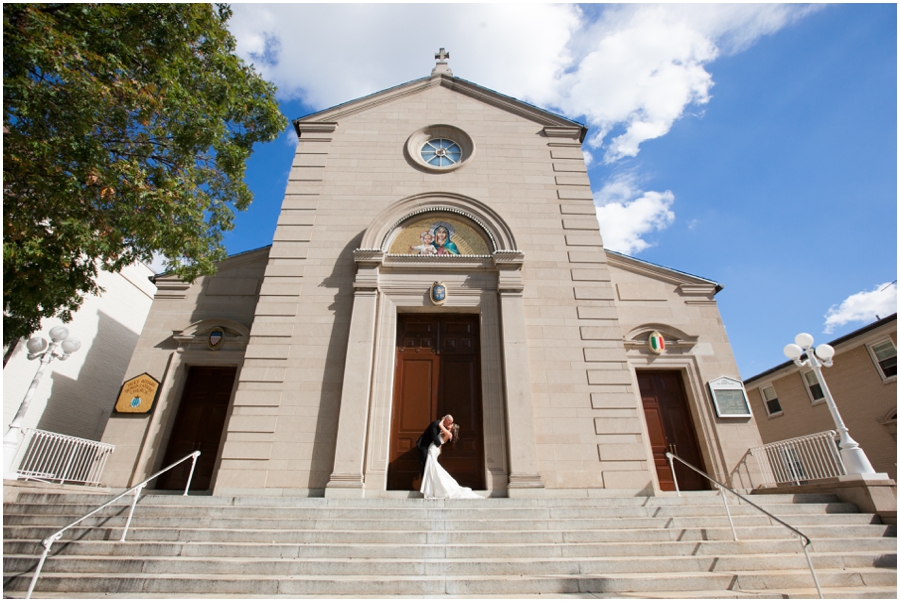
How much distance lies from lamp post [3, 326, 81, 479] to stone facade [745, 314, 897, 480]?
24.8 meters

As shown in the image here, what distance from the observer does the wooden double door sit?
995cm

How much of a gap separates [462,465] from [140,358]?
354 inches

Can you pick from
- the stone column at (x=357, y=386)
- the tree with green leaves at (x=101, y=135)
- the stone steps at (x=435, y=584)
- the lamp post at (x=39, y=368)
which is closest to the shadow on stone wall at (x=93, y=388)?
the lamp post at (x=39, y=368)

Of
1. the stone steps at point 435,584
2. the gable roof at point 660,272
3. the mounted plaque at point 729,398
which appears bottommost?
the stone steps at point 435,584

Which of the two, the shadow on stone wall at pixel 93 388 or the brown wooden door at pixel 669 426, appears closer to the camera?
the brown wooden door at pixel 669 426

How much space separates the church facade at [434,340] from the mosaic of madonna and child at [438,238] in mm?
62

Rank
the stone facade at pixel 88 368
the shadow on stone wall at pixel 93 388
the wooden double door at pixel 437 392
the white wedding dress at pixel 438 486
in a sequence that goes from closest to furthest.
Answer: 1. the white wedding dress at pixel 438 486
2. the wooden double door at pixel 437 392
3. the stone facade at pixel 88 368
4. the shadow on stone wall at pixel 93 388

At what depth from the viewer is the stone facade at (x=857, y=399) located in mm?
16484

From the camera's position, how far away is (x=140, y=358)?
475 inches

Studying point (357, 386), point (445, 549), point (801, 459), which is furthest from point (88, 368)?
point (801, 459)

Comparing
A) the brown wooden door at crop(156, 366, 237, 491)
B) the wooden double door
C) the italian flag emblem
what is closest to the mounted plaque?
the italian flag emblem

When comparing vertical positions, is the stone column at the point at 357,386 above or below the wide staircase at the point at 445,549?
above

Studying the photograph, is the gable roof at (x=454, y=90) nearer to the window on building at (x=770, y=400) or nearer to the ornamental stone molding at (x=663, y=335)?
the ornamental stone molding at (x=663, y=335)

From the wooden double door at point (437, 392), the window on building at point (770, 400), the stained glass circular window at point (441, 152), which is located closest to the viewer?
the wooden double door at point (437, 392)
